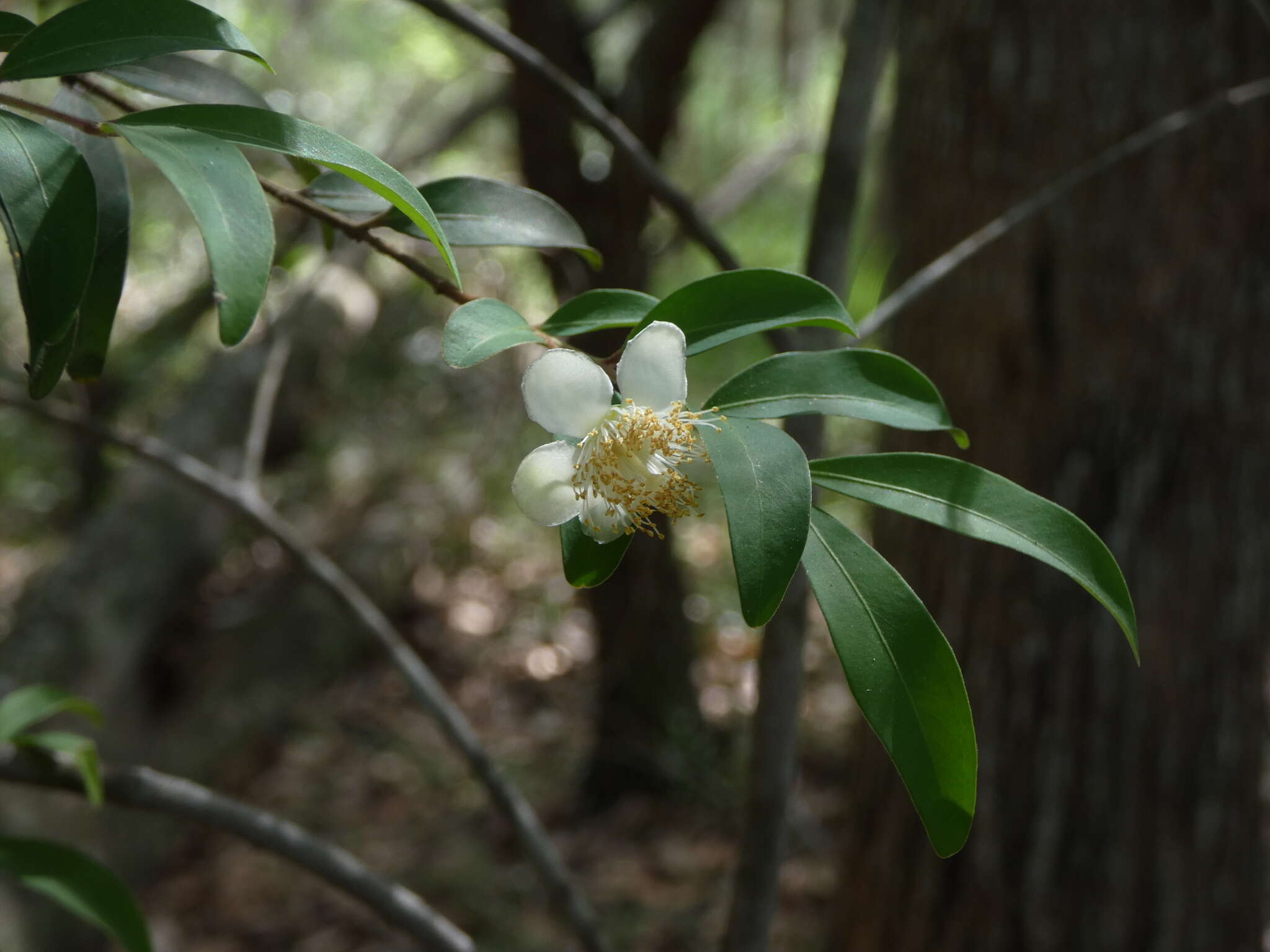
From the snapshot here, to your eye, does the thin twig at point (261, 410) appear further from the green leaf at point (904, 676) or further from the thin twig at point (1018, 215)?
the green leaf at point (904, 676)

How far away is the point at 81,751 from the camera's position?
70 centimetres

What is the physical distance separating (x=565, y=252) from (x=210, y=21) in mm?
1366

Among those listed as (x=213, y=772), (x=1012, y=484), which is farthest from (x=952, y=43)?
(x=213, y=772)

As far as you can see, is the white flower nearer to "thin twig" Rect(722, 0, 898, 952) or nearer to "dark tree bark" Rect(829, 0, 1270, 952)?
"thin twig" Rect(722, 0, 898, 952)

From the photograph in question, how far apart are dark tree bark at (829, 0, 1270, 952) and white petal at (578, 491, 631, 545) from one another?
3.30 feet

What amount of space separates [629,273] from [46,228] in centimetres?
171

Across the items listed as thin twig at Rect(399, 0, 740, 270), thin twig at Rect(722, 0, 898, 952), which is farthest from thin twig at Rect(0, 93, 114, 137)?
thin twig at Rect(722, 0, 898, 952)

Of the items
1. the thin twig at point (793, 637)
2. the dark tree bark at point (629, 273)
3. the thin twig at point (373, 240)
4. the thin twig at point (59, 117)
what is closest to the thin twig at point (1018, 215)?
the thin twig at point (793, 637)

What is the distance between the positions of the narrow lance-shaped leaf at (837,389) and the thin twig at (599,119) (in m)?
0.35

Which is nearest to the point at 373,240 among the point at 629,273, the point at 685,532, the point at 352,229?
the point at 352,229

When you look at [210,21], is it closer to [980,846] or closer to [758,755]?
[758,755]

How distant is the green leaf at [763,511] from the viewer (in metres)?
0.34

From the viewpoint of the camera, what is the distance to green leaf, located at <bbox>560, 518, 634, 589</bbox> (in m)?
0.41

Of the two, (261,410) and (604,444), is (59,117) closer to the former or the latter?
(604,444)
